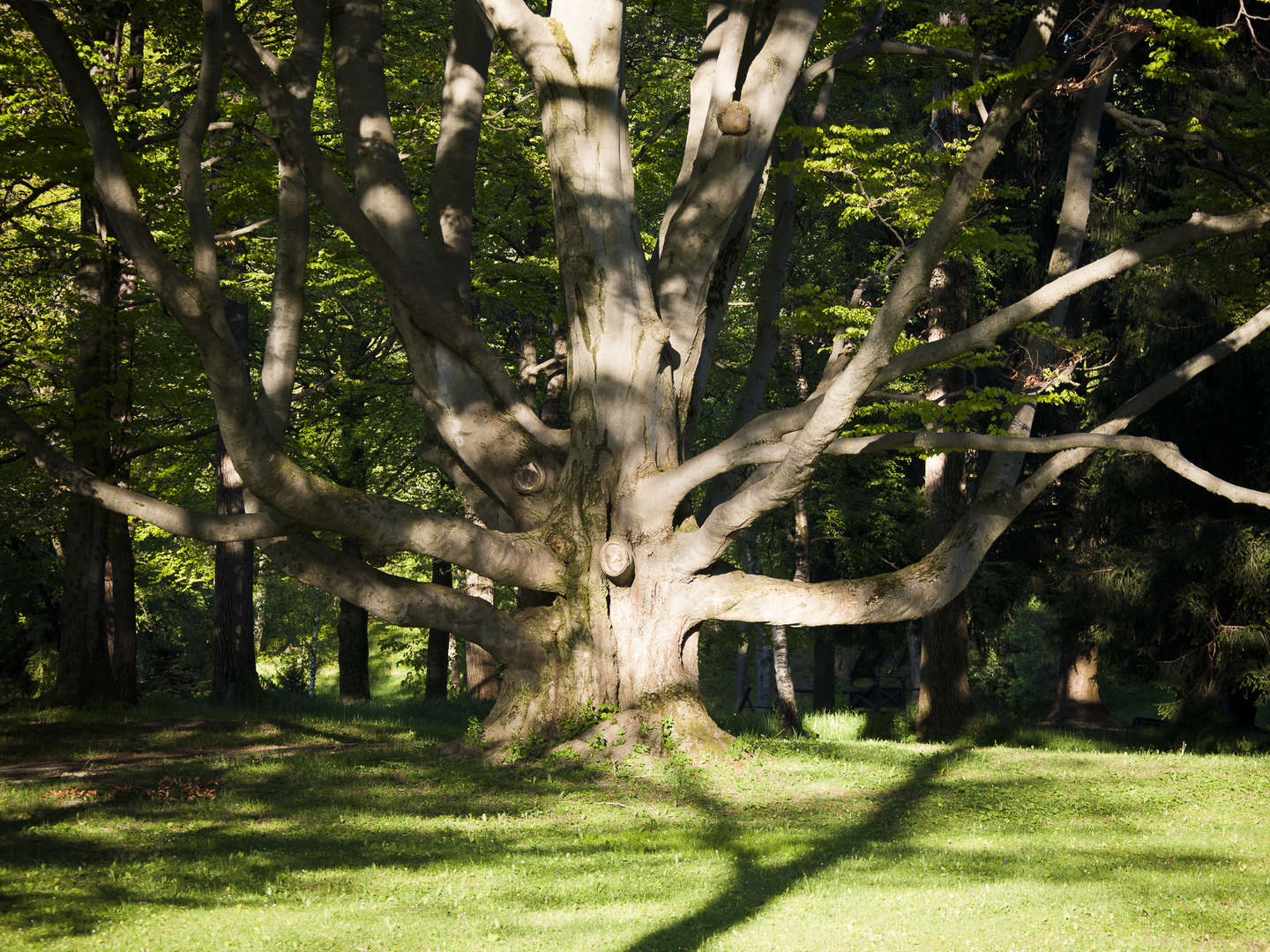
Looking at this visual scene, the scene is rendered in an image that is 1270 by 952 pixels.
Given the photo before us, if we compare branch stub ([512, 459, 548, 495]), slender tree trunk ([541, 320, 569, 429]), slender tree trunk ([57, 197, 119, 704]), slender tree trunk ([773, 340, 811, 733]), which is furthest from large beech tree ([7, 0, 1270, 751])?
slender tree trunk ([541, 320, 569, 429])

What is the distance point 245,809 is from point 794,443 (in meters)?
5.34

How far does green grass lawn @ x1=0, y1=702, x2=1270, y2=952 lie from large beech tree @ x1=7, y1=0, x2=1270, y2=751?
1444 millimetres

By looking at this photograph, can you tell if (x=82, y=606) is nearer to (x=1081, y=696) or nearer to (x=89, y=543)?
(x=89, y=543)

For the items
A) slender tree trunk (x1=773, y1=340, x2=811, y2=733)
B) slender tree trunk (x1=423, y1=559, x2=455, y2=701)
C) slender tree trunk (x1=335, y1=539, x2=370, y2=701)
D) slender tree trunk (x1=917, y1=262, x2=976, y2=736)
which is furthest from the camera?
slender tree trunk (x1=423, y1=559, x2=455, y2=701)

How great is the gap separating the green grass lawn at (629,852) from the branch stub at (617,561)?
1.73 meters

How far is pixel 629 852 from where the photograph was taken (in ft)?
25.5

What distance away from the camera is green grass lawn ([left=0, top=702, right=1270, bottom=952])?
589 centimetres

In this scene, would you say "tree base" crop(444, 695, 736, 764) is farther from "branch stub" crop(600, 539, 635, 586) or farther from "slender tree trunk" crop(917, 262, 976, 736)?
"slender tree trunk" crop(917, 262, 976, 736)

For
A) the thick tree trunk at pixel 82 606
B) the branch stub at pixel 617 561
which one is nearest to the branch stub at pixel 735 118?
the branch stub at pixel 617 561

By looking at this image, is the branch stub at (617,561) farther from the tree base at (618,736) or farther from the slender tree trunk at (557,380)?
the slender tree trunk at (557,380)

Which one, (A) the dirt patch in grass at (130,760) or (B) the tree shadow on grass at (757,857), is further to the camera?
(A) the dirt patch in grass at (130,760)

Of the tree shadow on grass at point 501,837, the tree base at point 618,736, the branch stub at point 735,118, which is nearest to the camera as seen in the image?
the tree shadow on grass at point 501,837

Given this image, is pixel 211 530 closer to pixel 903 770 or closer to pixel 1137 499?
pixel 903 770

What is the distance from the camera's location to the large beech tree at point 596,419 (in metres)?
10.2
